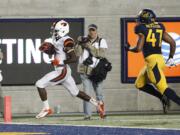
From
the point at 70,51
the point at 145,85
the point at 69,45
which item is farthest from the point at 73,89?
the point at 145,85

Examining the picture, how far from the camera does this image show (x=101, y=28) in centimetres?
1717

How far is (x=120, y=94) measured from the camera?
17.2 meters

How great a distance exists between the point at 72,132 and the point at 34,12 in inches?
262

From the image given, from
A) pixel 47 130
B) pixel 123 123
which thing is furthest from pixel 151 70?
pixel 47 130

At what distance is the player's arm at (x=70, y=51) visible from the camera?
13422 mm

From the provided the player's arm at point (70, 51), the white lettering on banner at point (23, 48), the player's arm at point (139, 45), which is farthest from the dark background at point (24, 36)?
the player's arm at point (139, 45)

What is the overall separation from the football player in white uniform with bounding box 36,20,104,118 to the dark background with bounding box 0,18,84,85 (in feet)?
10.8

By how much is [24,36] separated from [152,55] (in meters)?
5.34

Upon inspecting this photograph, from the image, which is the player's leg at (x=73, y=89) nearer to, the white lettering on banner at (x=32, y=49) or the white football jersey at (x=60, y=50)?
the white football jersey at (x=60, y=50)

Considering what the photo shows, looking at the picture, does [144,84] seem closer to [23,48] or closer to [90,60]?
[90,60]

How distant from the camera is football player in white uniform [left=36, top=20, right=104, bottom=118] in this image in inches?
532

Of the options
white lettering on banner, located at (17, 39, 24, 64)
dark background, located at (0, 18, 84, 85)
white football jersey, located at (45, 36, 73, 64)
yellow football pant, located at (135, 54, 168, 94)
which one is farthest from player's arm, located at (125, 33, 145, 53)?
white lettering on banner, located at (17, 39, 24, 64)

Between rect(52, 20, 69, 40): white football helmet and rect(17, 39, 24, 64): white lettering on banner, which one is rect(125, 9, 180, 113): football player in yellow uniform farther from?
rect(17, 39, 24, 64): white lettering on banner

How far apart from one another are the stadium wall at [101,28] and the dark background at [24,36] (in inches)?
4.2
